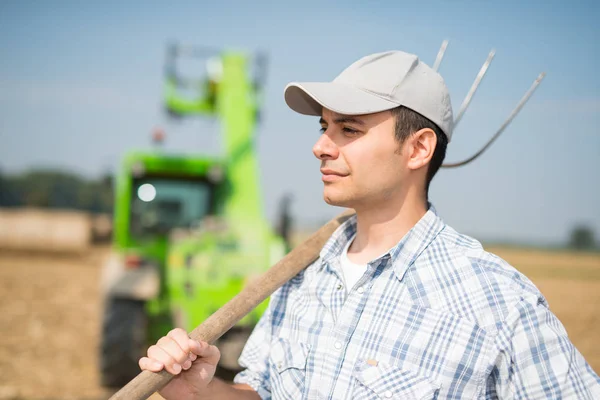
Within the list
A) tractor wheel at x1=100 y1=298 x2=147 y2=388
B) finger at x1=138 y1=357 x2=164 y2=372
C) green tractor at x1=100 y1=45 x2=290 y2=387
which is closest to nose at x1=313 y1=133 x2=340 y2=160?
finger at x1=138 y1=357 x2=164 y2=372

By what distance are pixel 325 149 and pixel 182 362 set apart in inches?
28.3

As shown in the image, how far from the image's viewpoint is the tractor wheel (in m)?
5.36

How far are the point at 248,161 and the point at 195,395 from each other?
17.0ft

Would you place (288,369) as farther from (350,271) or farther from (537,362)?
(537,362)

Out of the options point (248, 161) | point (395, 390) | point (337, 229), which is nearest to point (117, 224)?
point (248, 161)

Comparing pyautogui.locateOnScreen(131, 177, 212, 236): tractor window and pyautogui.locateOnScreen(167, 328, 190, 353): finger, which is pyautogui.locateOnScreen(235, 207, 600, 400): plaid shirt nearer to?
pyautogui.locateOnScreen(167, 328, 190, 353): finger

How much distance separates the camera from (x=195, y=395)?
1641 millimetres

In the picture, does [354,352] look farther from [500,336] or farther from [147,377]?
[147,377]

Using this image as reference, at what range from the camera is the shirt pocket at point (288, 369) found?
5.23 ft

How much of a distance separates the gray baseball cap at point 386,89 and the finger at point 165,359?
0.80 meters

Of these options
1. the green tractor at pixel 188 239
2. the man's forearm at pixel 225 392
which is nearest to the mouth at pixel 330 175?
the man's forearm at pixel 225 392

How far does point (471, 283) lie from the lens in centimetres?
144

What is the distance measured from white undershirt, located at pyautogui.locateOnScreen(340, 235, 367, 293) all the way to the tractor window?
4834 mm

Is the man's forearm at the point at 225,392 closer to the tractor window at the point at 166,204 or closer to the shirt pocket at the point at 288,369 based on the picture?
the shirt pocket at the point at 288,369
